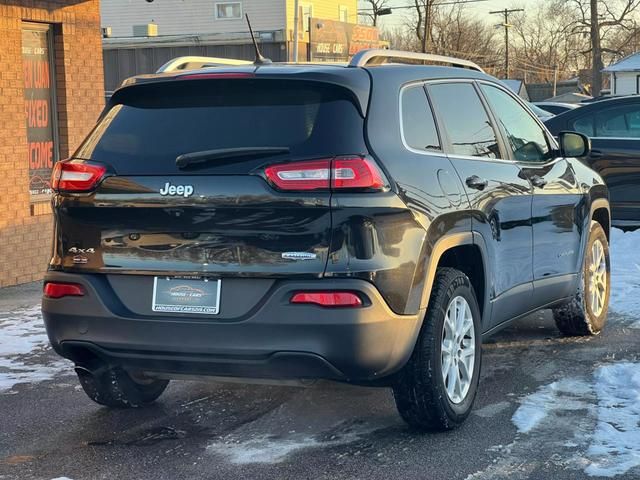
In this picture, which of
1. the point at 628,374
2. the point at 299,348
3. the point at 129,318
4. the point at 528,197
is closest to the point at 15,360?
the point at 129,318

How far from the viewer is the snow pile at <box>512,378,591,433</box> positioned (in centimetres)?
520

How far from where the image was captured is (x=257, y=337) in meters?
4.42

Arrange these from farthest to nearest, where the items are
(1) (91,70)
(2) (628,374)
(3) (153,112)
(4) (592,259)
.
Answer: (1) (91,70) < (4) (592,259) < (2) (628,374) < (3) (153,112)

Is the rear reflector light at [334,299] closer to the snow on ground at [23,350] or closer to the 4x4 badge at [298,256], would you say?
the 4x4 badge at [298,256]

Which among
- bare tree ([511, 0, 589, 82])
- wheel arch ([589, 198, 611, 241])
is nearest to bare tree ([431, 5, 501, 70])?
bare tree ([511, 0, 589, 82])

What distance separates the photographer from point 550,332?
7.51 metres

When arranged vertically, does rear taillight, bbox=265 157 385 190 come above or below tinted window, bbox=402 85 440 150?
below

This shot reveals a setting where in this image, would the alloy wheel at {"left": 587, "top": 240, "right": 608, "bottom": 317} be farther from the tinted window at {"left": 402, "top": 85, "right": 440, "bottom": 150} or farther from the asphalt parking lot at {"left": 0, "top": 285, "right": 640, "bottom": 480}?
the tinted window at {"left": 402, "top": 85, "right": 440, "bottom": 150}

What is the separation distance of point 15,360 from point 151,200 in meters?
2.72

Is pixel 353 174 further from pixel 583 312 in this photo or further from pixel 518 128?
pixel 583 312

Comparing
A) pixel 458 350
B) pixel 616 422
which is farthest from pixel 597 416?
pixel 458 350

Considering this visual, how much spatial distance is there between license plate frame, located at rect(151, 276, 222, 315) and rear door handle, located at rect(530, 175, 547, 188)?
250cm

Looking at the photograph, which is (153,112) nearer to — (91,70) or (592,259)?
(592,259)

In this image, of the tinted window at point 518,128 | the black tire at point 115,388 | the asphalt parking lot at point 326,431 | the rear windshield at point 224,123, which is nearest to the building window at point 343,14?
the tinted window at point 518,128
